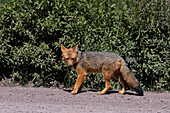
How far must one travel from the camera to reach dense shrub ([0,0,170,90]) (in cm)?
971

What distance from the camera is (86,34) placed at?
9.69 m

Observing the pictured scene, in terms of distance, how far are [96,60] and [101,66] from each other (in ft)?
0.73

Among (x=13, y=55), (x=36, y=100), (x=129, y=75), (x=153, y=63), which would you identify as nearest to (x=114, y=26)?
(x=153, y=63)

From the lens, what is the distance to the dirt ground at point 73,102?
19.7 feet

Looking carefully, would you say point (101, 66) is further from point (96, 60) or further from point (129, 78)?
point (129, 78)

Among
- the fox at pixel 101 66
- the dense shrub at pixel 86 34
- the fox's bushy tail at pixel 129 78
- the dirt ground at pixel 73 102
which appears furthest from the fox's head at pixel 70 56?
the dense shrub at pixel 86 34

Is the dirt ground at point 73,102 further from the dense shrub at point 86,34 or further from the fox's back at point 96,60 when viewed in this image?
the dense shrub at point 86,34

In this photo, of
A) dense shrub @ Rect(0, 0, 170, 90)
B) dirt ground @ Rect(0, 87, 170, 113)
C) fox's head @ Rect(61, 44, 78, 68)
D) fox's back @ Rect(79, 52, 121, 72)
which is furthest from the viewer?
dense shrub @ Rect(0, 0, 170, 90)

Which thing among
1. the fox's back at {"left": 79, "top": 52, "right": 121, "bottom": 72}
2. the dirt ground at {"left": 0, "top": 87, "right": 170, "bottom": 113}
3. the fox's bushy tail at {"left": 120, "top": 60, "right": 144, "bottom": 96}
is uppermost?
the fox's back at {"left": 79, "top": 52, "right": 121, "bottom": 72}

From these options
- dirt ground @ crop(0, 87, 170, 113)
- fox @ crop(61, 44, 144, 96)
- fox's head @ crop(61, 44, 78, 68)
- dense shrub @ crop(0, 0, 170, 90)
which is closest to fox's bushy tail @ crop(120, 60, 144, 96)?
fox @ crop(61, 44, 144, 96)

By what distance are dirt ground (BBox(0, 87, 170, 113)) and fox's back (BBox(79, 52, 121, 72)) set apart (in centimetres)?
69

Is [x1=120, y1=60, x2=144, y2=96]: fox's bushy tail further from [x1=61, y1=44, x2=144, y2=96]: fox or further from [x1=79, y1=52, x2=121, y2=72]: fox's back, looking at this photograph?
[x1=79, y1=52, x2=121, y2=72]: fox's back

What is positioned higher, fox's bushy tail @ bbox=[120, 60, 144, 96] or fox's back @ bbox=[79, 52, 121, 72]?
fox's back @ bbox=[79, 52, 121, 72]

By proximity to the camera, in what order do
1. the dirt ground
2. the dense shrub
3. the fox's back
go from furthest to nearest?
the dense shrub < the fox's back < the dirt ground
